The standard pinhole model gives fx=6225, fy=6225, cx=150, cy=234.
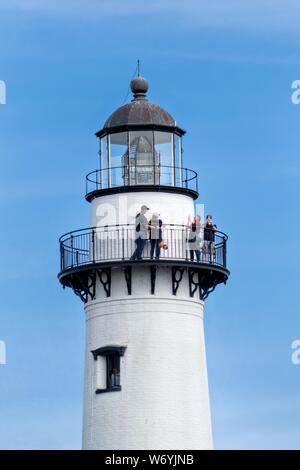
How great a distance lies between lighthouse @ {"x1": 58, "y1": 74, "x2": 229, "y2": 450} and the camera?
167000 mm

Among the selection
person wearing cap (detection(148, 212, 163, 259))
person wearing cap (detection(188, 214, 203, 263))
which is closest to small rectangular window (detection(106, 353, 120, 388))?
person wearing cap (detection(148, 212, 163, 259))

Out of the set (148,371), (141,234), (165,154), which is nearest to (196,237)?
(141,234)

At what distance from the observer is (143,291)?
6594 inches

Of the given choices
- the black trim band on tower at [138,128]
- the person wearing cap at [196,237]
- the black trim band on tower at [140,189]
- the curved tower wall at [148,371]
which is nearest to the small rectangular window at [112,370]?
the curved tower wall at [148,371]

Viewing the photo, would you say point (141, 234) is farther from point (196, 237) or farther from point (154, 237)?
point (196, 237)

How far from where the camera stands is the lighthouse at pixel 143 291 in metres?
167

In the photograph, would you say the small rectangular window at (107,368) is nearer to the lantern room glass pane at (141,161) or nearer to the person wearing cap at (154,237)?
the person wearing cap at (154,237)

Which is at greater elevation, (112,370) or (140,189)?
(140,189)

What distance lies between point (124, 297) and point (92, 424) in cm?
353

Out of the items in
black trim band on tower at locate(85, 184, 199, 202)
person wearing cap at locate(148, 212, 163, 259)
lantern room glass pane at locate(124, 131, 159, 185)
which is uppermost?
lantern room glass pane at locate(124, 131, 159, 185)

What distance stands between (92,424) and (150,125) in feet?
27.1

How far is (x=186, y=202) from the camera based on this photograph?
16862cm

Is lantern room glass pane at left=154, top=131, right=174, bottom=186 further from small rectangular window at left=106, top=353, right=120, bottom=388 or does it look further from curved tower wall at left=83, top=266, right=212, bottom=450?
small rectangular window at left=106, top=353, right=120, bottom=388

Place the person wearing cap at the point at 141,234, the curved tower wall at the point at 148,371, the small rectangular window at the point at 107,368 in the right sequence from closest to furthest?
1. the curved tower wall at the point at 148,371
2. the person wearing cap at the point at 141,234
3. the small rectangular window at the point at 107,368
